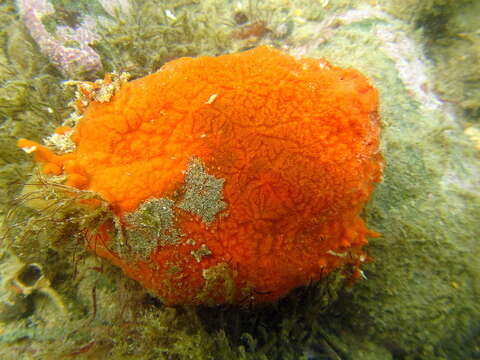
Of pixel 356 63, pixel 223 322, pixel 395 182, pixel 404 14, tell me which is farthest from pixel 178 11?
pixel 223 322

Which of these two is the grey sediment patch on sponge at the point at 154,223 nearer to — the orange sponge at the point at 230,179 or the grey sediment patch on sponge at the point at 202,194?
the orange sponge at the point at 230,179

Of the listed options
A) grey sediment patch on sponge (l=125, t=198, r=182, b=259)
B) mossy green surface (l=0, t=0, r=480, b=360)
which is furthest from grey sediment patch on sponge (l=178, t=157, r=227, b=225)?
mossy green surface (l=0, t=0, r=480, b=360)

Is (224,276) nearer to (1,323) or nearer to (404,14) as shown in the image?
(1,323)

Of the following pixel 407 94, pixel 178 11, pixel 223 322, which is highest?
pixel 178 11

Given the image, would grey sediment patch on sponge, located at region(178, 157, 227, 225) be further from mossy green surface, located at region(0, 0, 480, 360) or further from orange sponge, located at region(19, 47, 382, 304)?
mossy green surface, located at region(0, 0, 480, 360)

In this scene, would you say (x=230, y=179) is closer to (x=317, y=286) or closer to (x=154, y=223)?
(x=154, y=223)

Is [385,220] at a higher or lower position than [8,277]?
lower

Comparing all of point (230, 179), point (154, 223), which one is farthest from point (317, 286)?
point (154, 223)
